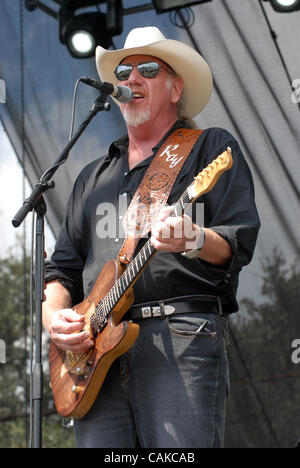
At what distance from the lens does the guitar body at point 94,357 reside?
1979mm

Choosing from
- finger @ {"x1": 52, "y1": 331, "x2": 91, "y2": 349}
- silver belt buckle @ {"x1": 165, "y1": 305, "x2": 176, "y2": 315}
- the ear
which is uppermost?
the ear

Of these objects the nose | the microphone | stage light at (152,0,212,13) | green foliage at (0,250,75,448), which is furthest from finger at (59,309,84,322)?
stage light at (152,0,212,13)

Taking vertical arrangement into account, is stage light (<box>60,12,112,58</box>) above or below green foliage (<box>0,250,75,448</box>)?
above

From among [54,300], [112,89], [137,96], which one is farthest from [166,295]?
[137,96]

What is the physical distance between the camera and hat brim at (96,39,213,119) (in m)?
2.55

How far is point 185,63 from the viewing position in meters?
2.62

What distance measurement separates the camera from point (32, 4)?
357 centimetres

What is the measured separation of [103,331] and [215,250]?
1.54 ft

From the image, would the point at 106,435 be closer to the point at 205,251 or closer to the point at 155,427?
the point at 155,427

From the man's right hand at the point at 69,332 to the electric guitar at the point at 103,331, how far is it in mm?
28

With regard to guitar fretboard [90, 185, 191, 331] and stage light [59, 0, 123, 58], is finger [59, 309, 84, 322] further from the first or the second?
stage light [59, 0, 123, 58]

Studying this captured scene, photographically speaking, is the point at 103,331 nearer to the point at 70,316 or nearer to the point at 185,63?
the point at 70,316

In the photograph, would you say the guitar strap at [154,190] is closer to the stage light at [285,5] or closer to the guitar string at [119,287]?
the guitar string at [119,287]
